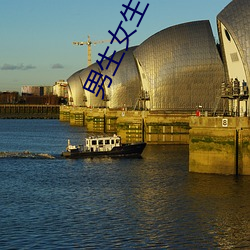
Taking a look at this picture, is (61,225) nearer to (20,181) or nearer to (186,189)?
(186,189)

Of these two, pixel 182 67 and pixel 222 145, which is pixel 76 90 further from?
pixel 222 145

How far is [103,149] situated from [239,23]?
1840cm

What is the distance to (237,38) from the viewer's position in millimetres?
55875

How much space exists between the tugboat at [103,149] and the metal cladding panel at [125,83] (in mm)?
42200

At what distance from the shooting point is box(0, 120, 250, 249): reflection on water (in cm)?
3097

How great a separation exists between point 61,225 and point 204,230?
279 inches

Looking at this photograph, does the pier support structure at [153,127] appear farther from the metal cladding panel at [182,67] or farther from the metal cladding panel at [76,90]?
the metal cladding panel at [76,90]

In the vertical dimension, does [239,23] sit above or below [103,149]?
above

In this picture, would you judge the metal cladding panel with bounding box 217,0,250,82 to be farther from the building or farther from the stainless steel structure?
the building

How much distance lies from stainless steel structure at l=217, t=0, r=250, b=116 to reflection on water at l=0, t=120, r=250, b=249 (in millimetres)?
9095

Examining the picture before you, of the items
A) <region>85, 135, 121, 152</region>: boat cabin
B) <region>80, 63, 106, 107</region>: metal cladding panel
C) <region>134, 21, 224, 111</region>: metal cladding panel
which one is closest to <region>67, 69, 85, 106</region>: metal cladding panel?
<region>80, 63, 106, 107</region>: metal cladding panel

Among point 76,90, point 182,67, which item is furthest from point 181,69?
point 76,90

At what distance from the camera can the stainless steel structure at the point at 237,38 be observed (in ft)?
181

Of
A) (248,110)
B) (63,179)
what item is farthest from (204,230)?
(248,110)
